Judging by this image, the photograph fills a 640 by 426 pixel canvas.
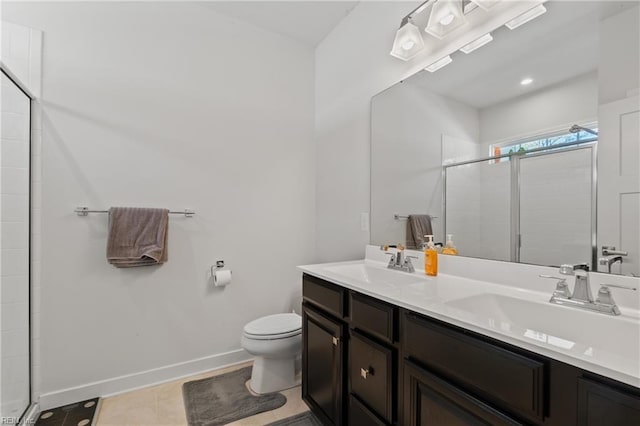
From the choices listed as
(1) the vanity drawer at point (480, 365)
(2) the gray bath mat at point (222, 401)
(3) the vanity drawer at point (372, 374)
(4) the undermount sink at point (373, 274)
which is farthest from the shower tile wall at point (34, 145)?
(1) the vanity drawer at point (480, 365)

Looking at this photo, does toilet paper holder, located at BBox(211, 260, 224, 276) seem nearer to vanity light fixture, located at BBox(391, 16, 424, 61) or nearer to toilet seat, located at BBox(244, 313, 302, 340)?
toilet seat, located at BBox(244, 313, 302, 340)

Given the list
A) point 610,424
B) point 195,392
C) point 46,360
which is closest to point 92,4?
point 46,360

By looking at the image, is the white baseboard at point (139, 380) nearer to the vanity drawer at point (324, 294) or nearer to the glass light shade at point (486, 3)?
the vanity drawer at point (324, 294)

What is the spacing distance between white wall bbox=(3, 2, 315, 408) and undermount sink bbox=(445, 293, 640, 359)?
1.72 metres

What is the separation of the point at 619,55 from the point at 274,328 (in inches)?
80.6

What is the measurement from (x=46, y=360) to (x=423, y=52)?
284 centimetres

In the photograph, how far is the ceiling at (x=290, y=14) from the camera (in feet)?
7.13

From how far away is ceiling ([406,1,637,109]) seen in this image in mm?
1068

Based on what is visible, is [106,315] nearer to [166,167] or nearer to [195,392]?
[195,392]

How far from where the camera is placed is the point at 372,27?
2.02m

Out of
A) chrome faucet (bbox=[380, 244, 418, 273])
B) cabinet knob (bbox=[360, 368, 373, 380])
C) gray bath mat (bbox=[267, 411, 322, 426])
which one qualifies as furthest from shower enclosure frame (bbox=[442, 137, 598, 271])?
gray bath mat (bbox=[267, 411, 322, 426])

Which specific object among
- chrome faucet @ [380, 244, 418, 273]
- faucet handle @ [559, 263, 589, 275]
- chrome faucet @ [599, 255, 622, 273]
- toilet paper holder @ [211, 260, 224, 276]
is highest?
chrome faucet @ [599, 255, 622, 273]

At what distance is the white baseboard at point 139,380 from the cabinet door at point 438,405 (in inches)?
64.7

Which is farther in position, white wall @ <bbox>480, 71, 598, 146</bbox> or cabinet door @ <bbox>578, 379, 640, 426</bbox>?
white wall @ <bbox>480, 71, 598, 146</bbox>
